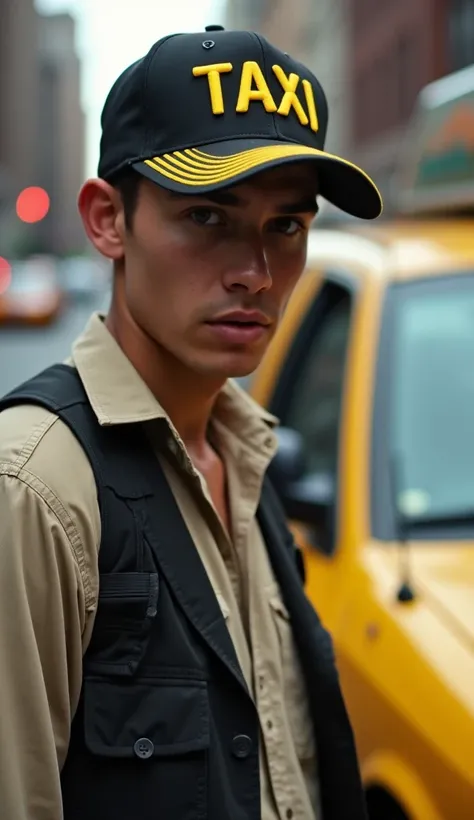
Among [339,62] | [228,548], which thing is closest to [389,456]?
[228,548]

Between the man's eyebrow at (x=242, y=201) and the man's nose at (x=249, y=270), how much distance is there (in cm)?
6

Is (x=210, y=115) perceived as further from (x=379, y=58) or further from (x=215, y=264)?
(x=379, y=58)

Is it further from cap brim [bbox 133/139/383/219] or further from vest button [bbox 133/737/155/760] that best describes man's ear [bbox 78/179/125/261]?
vest button [bbox 133/737/155/760]

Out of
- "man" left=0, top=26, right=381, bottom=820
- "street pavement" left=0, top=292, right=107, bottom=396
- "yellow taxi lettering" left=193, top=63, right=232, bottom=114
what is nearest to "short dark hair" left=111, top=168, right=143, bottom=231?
"man" left=0, top=26, right=381, bottom=820

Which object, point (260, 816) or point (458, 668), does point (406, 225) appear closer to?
point (458, 668)

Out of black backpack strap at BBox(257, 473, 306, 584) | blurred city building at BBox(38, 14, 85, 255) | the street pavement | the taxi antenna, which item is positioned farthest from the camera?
blurred city building at BBox(38, 14, 85, 255)

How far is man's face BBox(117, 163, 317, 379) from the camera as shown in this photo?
1.71 m

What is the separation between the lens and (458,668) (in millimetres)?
2367

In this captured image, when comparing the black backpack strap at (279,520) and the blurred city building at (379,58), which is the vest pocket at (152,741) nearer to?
the black backpack strap at (279,520)

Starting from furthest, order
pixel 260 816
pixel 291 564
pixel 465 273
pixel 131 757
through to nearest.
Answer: pixel 465 273, pixel 291 564, pixel 260 816, pixel 131 757

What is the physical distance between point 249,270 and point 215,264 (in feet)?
0.17

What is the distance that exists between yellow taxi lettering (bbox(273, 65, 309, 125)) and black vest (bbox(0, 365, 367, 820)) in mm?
515

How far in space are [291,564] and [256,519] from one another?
4.0 inches

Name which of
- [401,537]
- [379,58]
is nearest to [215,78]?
[401,537]
